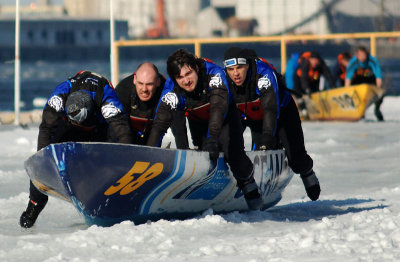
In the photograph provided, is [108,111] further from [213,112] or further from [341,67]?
[341,67]

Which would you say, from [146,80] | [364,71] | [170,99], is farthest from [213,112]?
[364,71]

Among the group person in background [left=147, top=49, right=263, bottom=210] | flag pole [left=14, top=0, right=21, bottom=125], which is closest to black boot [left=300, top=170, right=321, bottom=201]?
person in background [left=147, top=49, right=263, bottom=210]

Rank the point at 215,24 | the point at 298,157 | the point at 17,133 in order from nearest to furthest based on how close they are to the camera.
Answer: the point at 298,157, the point at 17,133, the point at 215,24

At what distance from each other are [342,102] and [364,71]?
1026 millimetres

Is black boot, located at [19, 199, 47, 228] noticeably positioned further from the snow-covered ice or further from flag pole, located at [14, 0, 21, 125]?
flag pole, located at [14, 0, 21, 125]

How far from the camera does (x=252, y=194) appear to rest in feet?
22.4

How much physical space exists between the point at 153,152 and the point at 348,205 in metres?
2.53

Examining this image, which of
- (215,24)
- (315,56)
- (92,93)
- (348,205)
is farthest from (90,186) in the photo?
(215,24)

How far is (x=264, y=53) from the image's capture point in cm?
9212

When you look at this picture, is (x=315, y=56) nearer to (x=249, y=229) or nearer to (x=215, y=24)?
(x=249, y=229)

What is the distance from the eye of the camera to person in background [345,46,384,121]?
15.9 metres

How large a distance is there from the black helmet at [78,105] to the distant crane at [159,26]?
9691 centimetres

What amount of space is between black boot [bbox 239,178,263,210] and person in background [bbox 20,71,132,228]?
1.10m

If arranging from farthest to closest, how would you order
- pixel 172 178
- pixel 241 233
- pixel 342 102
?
pixel 342 102, pixel 172 178, pixel 241 233
